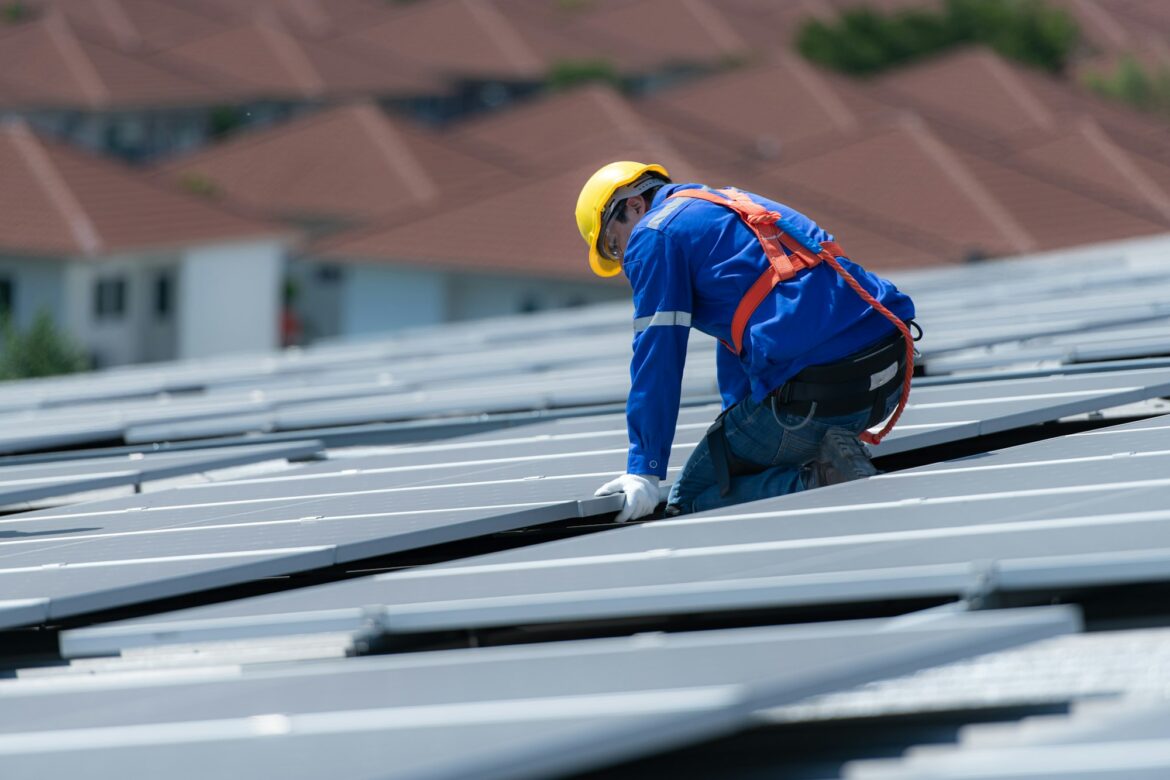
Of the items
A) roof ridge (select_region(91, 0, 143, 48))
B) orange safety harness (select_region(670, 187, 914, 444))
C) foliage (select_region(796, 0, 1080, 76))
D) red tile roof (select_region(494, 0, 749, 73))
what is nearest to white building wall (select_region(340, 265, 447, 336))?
orange safety harness (select_region(670, 187, 914, 444))

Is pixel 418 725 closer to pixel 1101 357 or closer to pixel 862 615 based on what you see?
pixel 862 615

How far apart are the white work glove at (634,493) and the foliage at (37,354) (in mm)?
27879

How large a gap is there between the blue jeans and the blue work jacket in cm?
12

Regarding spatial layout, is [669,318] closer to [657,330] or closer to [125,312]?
[657,330]

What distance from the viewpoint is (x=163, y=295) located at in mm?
38906

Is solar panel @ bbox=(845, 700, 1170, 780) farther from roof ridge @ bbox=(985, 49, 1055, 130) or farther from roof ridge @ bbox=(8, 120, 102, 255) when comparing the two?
roof ridge @ bbox=(985, 49, 1055, 130)

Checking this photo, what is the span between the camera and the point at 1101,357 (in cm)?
716

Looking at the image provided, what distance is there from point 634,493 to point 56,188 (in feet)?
113

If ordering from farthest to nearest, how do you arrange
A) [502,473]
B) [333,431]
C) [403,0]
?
1. [403,0]
2. [333,431]
3. [502,473]

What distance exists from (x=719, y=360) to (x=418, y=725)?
3.06 meters

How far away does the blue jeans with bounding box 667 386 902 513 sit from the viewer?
5.16 metres

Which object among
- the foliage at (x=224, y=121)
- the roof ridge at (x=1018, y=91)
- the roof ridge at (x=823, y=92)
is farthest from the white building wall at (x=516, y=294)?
the foliage at (x=224, y=121)

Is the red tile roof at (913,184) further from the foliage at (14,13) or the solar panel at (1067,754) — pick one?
the foliage at (14,13)

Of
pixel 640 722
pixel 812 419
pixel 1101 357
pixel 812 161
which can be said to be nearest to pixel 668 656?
pixel 640 722
